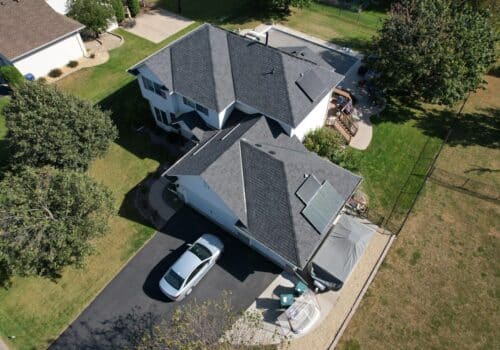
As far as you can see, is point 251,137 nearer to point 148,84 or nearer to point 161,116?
point 161,116

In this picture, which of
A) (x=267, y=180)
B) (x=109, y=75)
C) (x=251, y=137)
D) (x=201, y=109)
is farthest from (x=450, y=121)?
(x=109, y=75)

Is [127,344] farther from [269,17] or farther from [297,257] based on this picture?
[269,17]

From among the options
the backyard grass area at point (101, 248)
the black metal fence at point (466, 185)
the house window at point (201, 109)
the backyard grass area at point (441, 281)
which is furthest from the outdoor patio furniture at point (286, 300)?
the black metal fence at point (466, 185)

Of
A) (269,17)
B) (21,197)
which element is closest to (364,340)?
(21,197)

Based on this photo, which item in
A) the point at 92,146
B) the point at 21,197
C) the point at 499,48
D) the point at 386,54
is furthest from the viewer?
the point at 499,48

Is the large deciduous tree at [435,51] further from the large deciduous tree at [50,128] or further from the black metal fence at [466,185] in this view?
the large deciduous tree at [50,128]

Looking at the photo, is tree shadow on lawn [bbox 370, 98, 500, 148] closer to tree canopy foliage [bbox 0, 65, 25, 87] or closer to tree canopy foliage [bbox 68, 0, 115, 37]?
tree canopy foliage [bbox 68, 0, 115, 37]

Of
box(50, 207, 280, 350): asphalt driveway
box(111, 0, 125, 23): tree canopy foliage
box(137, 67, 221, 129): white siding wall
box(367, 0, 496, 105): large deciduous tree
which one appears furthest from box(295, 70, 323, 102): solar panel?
box(111, 0, 125, 23): tree canopy foliage

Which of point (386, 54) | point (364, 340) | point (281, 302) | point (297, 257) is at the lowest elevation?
point (364, 340)
